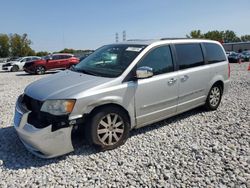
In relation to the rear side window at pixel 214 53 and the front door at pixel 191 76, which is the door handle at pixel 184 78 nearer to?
the front door at pixel 191 76

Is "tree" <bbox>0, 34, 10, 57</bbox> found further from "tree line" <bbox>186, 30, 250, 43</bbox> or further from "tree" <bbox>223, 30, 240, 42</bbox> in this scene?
"tree" <bbox>223, 30, 240, 42</bbox>

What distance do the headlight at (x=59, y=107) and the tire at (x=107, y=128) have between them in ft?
1.25

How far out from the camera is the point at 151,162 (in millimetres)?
3590

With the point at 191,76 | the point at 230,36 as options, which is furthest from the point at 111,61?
the point at 230,36

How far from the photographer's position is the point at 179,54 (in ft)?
16.3

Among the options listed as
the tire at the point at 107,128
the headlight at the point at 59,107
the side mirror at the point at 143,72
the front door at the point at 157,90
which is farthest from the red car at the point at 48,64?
the headlight at the point at 59,107

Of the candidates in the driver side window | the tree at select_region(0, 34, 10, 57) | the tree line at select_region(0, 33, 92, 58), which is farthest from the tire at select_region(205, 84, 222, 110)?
the tree at select_region(0, 34, 10, 57)

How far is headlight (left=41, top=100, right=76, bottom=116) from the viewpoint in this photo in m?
3.53

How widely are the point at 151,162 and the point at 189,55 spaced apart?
2611 mm

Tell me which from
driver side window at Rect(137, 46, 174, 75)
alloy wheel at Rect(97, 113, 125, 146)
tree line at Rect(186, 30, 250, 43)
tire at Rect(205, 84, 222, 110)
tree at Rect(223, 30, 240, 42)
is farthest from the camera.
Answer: tree at Rect(223, 30, 240, 42)

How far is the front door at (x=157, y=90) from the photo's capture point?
4.29m

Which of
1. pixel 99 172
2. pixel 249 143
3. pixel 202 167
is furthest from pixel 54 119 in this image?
pixel 249 143

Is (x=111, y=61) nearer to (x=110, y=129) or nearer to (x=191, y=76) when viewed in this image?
(x=110, y=129)

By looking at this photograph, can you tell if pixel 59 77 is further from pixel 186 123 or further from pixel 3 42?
pixel 3 42
